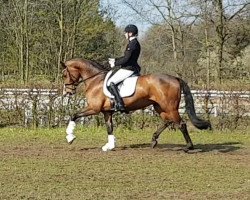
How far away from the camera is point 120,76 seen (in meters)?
11.5

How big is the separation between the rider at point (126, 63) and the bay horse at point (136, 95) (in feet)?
0.71

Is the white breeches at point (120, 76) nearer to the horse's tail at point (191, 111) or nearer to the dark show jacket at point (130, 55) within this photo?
the dark show jacket at point (130, 55)

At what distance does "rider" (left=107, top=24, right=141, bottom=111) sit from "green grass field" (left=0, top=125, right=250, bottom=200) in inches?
51.7

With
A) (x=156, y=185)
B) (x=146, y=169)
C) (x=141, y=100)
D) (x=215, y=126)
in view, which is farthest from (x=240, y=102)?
(x=156, y=185)

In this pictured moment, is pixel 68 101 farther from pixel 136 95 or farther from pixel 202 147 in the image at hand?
pixel 202 147

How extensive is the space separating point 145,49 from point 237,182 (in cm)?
3419

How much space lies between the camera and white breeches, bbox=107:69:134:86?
11.5 meters

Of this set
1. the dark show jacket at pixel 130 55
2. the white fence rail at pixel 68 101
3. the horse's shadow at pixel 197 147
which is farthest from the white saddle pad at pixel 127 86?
the white fence rail at pixel 68 101

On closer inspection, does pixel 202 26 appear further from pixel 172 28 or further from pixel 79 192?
pixel 79 192

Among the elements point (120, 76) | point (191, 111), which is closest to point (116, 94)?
point (120, 76)

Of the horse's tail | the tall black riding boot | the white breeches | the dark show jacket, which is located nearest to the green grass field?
the horse's tail

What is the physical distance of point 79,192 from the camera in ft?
24.6

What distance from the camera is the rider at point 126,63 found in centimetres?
1140

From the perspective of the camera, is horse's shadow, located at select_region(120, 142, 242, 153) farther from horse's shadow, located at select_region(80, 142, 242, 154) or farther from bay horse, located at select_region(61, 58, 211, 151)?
bay horse, located at select_region(61, 58, 211, 151)
